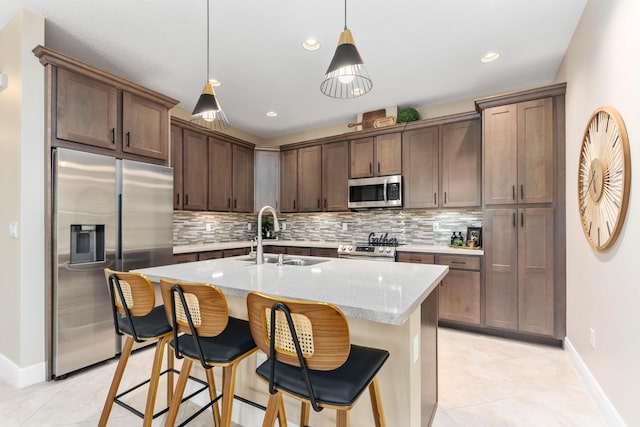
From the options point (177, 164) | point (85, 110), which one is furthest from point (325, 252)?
point (85, 110)

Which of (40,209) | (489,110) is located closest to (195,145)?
(40,209)

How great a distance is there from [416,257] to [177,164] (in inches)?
123

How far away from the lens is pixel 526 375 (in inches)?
97.2

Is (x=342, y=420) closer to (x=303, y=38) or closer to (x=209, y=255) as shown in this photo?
(x=303, y=38)

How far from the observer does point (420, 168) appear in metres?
3.99

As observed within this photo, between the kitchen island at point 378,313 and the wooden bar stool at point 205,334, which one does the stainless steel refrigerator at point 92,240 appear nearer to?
the kitchen island at point 378,313

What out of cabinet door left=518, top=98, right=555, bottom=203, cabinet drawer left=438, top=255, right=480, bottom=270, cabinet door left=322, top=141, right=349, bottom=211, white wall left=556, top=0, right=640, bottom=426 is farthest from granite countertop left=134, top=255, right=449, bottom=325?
cabinet door left=322, top=141, right=349, bottom=211

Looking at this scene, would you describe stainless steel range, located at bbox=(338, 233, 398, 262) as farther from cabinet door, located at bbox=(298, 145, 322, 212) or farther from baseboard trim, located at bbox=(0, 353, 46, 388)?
baseboard trim, located at bbox=(0, 353, 46, 388)

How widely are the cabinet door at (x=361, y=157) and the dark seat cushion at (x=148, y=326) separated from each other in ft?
10.6

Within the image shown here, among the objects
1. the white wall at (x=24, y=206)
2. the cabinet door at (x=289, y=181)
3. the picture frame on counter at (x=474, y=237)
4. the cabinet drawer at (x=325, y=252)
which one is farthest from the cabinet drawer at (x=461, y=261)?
the white wall at (x=24, y=206)

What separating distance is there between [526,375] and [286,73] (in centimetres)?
349

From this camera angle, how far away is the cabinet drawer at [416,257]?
140 inches

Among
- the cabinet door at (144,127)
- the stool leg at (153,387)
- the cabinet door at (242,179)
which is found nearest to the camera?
the stool leg at (153,387)

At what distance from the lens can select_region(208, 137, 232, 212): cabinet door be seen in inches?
172
